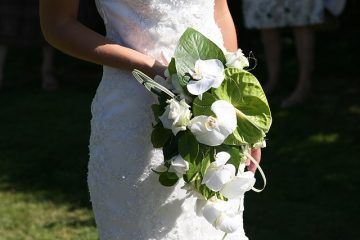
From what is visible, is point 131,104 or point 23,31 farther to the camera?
point 23,31

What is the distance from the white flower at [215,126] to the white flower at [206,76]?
0.05 m

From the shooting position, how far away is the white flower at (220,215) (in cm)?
234

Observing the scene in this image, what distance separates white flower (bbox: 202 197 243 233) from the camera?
234 centimetres

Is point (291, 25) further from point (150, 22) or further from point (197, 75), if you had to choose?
point (197, 75)

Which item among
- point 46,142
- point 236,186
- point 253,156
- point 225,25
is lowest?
point 46,142

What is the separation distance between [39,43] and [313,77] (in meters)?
2.75

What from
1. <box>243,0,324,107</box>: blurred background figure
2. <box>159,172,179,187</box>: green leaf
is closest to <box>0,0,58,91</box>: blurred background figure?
<box>243,0,324,107</box>: blurred background figure

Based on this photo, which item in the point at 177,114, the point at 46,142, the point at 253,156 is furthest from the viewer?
the point at 46,142

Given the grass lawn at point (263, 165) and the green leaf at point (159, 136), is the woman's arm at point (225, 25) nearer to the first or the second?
the green leaf at point (159, 136)

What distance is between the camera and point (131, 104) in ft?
8.21

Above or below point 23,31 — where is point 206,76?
above

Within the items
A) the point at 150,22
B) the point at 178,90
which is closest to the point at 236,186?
the point at 178,90

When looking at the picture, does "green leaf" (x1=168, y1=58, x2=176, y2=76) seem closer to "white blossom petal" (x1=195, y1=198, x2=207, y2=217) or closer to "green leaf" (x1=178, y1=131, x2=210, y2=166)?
"green leaf" (x1=178, y1=131, x2=210, y2=166)

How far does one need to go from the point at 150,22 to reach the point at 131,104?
250 millimetres
